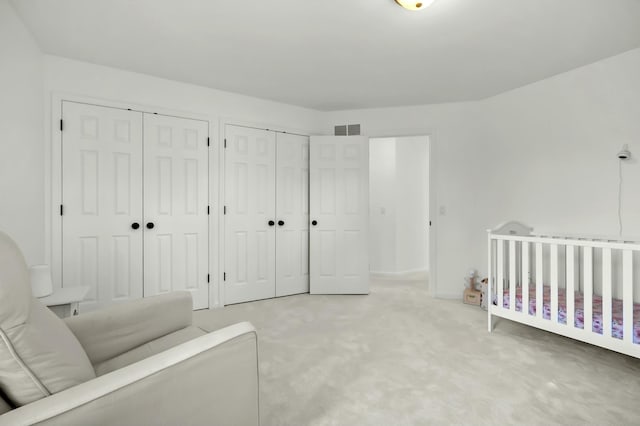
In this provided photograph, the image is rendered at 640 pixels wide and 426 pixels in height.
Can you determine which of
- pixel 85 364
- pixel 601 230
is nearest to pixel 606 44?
pixel 601 230

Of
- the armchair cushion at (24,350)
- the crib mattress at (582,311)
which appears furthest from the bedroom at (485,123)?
the armchair cushion at (24,350)

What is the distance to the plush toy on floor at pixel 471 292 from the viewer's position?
3477mm

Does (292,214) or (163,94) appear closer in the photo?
(163,94)

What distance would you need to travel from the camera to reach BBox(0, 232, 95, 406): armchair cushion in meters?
0.79

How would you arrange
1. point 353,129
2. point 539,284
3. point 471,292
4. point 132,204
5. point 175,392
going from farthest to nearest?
point 353,129 → point 471,292 → point 132,204 → point 539,284 → point 175,392

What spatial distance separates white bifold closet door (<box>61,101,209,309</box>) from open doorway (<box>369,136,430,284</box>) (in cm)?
294

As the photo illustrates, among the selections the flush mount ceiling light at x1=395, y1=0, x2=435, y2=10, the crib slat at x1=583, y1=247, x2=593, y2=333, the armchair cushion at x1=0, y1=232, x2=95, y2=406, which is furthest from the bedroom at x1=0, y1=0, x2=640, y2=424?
the armchair cushion at x1=0, y1=232, x2=95, y2=406

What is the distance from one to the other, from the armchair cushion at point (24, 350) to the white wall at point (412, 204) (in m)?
4.76

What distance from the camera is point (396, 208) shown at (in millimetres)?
5230

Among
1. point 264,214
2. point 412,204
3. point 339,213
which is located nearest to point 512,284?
point 339,213

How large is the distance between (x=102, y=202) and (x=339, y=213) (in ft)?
8.10

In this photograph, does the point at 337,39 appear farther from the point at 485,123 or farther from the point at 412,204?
the point at 412,204

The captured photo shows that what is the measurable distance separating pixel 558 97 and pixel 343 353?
10.0 feet

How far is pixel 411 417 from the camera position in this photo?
154 cm
